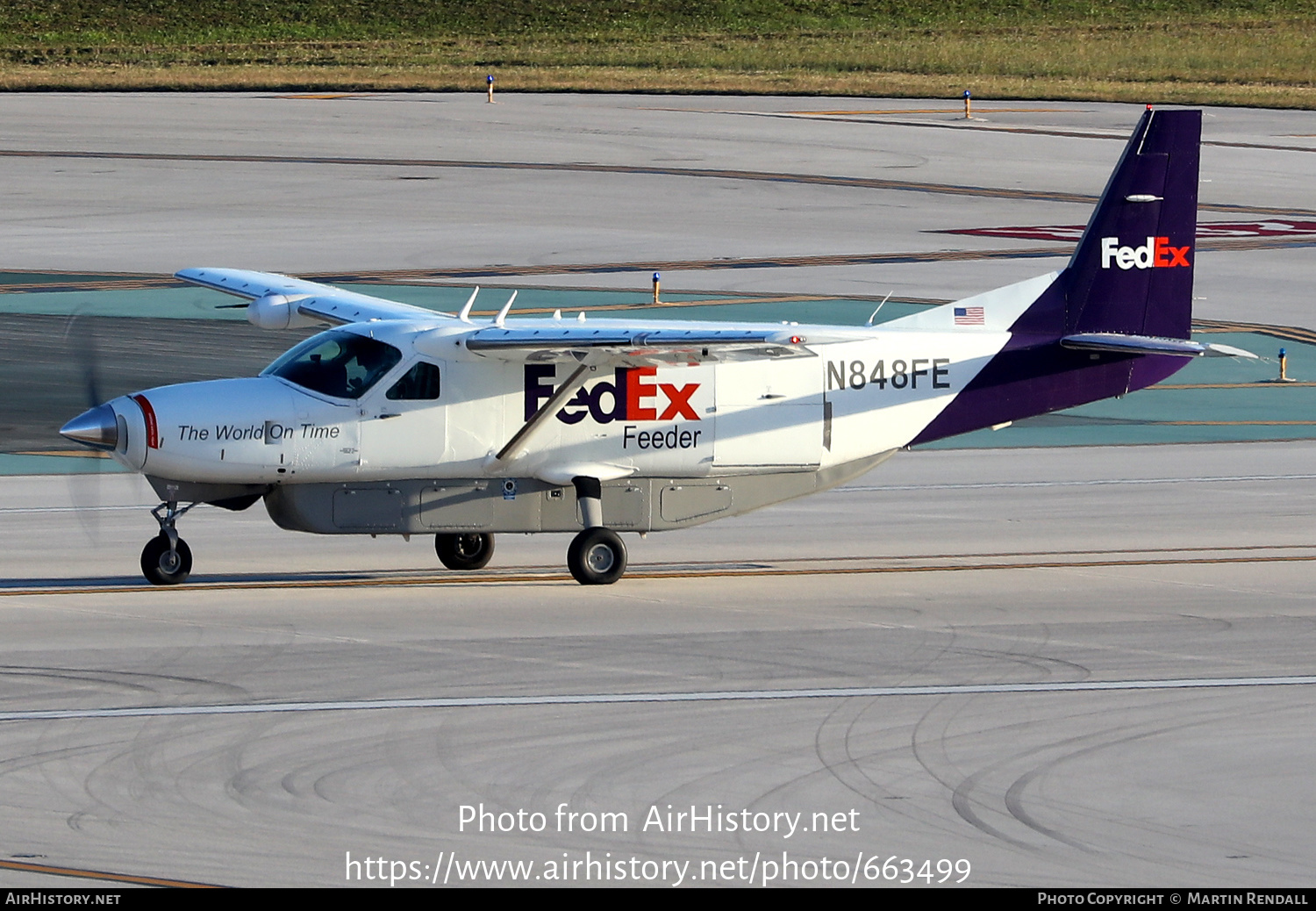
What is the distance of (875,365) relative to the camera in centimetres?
1888

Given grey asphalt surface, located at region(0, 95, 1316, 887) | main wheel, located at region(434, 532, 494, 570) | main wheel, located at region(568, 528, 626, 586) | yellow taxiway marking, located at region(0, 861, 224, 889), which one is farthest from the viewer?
main wheel, located at region(434, 532, 494, 570)

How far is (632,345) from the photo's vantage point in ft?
56.1

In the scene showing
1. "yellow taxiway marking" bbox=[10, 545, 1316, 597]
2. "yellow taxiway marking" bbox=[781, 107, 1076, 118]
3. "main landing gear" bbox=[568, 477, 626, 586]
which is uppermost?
"yellow taxiway marking" bbox=[781, 107, 1076, 118]

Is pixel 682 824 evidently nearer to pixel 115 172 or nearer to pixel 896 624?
pixel 896 624

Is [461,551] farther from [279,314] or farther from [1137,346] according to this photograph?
[1137,346]

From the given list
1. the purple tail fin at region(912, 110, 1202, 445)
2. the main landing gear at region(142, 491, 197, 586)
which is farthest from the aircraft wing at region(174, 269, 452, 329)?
the purple tail fin at region(912, 110, 1202, 445)

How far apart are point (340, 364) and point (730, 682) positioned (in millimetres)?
5263

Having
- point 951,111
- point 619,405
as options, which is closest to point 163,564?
point 619,405

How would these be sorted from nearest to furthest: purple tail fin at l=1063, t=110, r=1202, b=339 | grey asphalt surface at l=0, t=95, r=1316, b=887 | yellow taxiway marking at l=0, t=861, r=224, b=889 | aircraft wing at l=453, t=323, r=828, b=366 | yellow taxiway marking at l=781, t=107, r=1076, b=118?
yellow taxiway marking at l=0, t=861, r=224, b=889, grey asphalt surface at l=0, t=95, r=1316, b=887, aircraft wing at l=453, t=323, r=828, b=366, purple tail fin at l=1063, t=110, r=1202, b=339, yellow taxiway marking at l=781, t=107, r=1076, b=118

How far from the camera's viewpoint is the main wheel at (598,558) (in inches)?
716

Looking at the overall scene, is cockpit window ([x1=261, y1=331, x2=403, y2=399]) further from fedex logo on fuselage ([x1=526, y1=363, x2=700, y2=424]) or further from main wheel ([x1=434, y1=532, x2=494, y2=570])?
main wheel ([x1=434, y1=532, x2=494, y2=570])

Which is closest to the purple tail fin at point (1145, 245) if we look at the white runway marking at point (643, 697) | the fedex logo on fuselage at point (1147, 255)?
the fedex logo on fuselage at point (1147, 255)

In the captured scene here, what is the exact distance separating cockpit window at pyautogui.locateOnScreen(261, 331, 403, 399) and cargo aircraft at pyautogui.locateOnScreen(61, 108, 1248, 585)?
0.02m

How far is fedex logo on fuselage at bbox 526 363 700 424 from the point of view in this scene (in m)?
18.2
